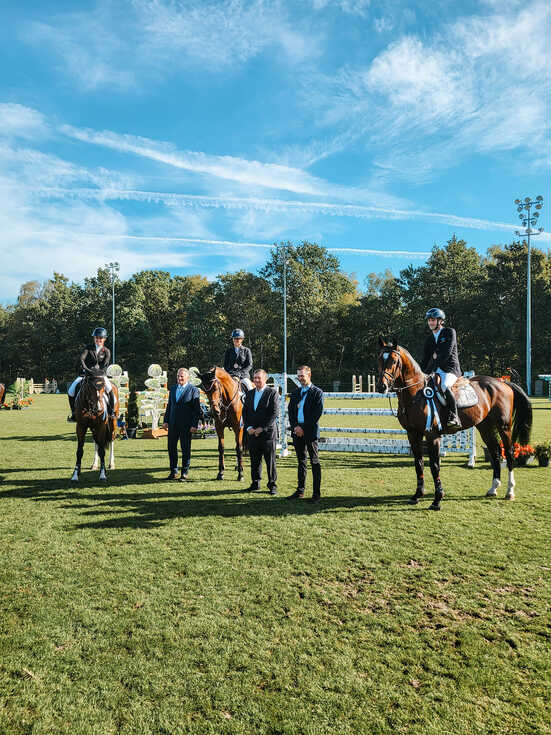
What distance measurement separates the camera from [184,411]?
932 cm

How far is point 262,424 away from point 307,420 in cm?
95

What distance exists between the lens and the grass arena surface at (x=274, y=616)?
2830mm

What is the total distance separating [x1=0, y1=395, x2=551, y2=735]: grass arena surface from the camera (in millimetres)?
2830

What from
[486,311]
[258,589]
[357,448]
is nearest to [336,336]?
[486,311]

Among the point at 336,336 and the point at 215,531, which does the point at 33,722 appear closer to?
the point at 215,531

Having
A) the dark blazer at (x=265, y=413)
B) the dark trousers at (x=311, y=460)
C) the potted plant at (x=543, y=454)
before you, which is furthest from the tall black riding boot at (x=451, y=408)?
the potted plant at (x=543, y=454)

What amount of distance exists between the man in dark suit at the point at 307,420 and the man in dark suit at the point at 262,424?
54 centimetres

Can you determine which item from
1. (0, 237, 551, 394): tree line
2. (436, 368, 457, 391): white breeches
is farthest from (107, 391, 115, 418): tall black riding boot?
(0, 237, 551, 394): tree line

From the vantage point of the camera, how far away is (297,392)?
787 centimetres

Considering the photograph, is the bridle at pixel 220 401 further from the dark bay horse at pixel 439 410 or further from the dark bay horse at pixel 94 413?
the dark bay horse at pixel 439 410

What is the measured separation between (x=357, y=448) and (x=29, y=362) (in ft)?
236

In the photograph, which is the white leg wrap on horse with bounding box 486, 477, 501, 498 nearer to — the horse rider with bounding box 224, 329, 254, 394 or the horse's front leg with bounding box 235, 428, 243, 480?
the horse's front leg with bounding box 235, 428, 243, 480

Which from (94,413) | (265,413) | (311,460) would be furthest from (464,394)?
(94,413)

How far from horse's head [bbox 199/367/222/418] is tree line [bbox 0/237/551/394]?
4610 cm
